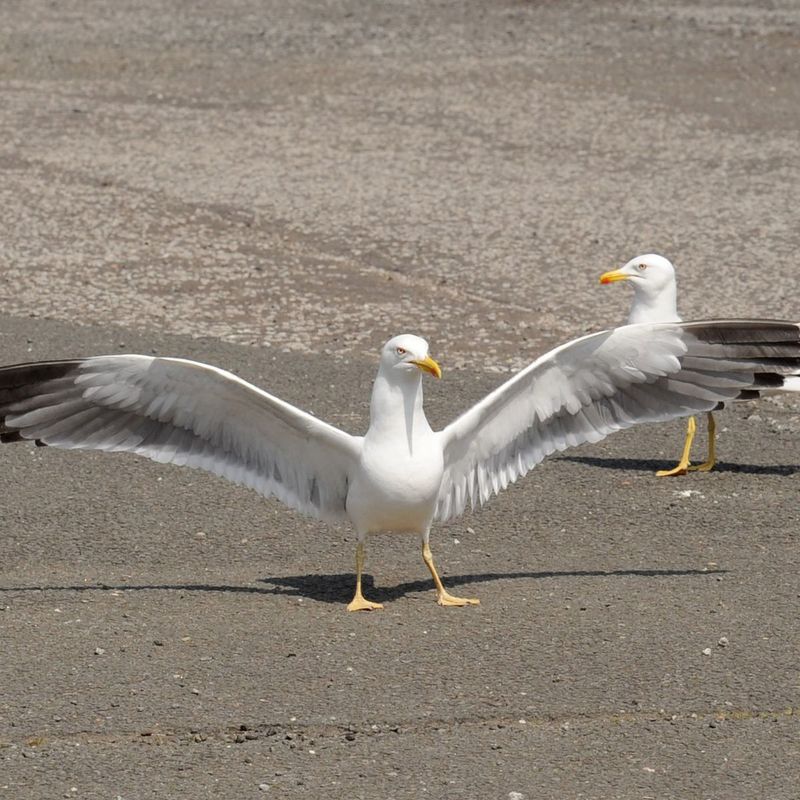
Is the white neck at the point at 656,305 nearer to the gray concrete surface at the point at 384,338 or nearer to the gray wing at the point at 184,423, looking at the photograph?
the gray concrete surface at the point at 384,338

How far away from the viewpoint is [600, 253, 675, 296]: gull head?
9016 mm

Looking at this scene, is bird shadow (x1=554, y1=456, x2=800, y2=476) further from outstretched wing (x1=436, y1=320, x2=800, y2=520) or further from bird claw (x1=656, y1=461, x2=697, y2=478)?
outstretched wing (x1=436, y1=320, x2=800, y2=520)

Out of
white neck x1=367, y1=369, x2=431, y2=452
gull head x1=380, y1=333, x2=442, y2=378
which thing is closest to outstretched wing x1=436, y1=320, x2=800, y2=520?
white neck x1=367, y1=369, x2=431, y2=452

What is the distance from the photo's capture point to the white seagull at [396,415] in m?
6.81

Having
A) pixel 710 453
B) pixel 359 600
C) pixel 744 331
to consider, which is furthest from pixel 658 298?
pixel 359 600

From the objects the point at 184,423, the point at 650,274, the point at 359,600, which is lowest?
the point at 359,600

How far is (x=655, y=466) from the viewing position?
9047 millimetres

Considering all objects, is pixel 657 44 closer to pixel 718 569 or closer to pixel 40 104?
pixel 40 104

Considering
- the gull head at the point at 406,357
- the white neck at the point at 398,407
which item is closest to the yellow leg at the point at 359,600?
the white neck at the point at 398,407

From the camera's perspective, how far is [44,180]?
49.9 ft

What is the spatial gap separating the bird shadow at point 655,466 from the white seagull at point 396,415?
5.69 ft

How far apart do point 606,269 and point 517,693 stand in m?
7.16

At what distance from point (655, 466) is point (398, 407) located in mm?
2707

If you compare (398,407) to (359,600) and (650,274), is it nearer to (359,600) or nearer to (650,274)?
(359,600)
